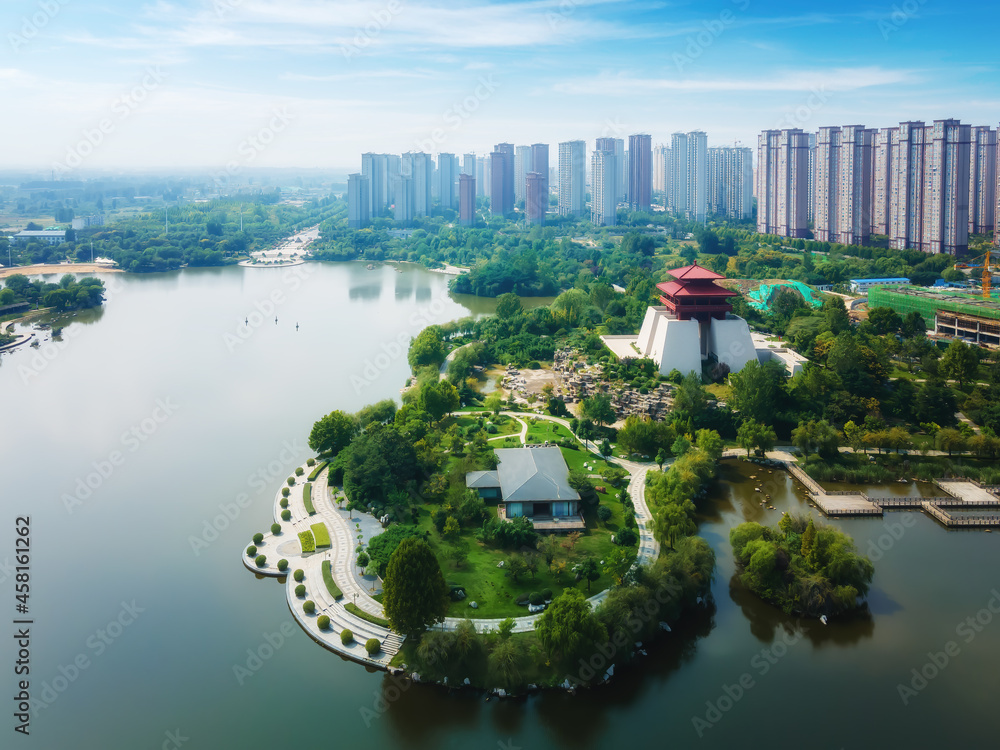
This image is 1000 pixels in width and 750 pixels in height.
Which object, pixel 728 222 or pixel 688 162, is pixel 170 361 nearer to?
pixel 728 222

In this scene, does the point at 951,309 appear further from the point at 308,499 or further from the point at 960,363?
the point at 308,499

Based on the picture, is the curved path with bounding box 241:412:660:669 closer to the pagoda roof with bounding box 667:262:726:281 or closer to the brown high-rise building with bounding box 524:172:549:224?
the pagoda roof with bounding box 667:262:726:281

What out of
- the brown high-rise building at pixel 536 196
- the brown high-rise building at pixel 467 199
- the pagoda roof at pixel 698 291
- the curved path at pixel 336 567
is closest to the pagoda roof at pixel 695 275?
the pagoda roof at pixel 698 291

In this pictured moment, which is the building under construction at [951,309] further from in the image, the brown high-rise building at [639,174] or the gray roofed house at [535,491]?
the brown high-rise building at [639,174]

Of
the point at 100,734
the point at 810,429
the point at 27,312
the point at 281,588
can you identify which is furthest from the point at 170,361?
the point at 810,429

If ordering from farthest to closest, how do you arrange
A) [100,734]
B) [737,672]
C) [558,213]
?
[558,213] → [737,672] → [100,734]

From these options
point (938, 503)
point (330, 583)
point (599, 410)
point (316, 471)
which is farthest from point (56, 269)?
point (938, 503)
